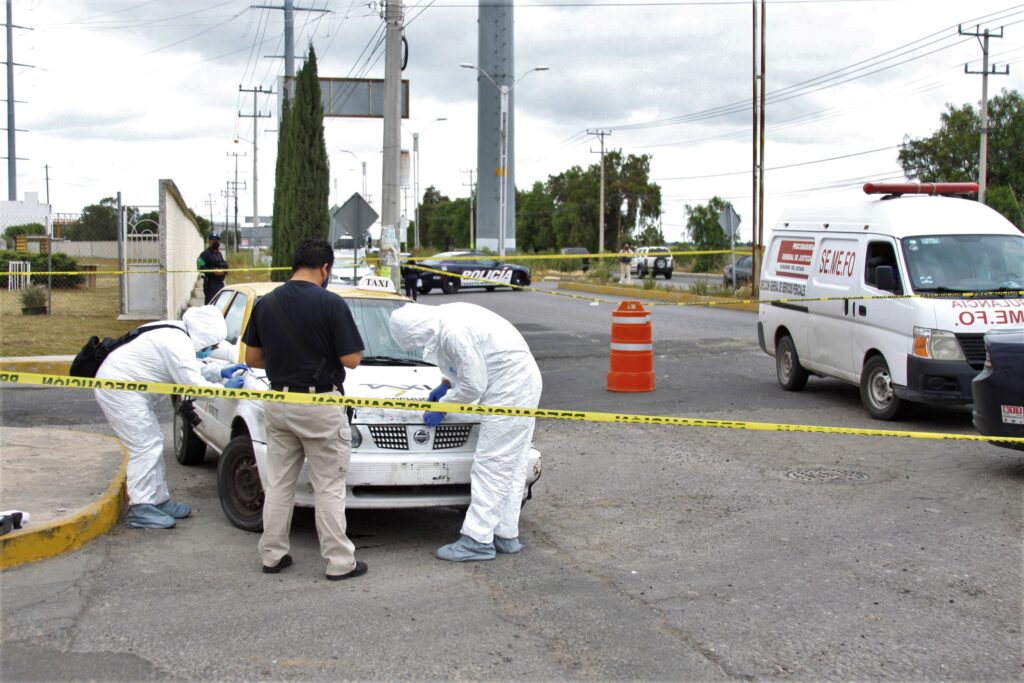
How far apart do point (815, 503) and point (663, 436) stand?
2.82 meters

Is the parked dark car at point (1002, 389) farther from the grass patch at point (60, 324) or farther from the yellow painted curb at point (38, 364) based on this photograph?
the grass patch at point (60, 324)

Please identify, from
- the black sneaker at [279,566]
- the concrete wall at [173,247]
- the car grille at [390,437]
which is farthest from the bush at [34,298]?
the black sneaker at [279,566]

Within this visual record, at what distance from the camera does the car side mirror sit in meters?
10.7

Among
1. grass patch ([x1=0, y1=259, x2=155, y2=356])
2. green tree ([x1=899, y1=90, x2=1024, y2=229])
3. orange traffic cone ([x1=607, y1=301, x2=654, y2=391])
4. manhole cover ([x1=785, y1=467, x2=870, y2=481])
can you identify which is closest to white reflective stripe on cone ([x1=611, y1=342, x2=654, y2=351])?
orange traffic cone ([x1=607, y1=301, x2=654, y2=391])

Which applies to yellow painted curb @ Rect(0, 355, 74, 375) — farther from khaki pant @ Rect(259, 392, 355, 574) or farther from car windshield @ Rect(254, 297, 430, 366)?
khaki pant @ Rect(259, 392, 355, 574)

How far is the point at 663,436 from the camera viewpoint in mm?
10234

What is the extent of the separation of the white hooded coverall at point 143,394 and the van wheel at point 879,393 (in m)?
7.09

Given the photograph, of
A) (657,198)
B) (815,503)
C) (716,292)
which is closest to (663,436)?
(815,503)

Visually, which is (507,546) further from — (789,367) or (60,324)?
(60,324)

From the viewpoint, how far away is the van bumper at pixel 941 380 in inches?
392

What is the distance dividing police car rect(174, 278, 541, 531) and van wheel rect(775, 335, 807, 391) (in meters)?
6.78

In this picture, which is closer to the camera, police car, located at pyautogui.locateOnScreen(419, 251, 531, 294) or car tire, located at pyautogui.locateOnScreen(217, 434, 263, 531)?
car tire, located at pyautogui.locateOnScreen(217, 434, 263, 531)

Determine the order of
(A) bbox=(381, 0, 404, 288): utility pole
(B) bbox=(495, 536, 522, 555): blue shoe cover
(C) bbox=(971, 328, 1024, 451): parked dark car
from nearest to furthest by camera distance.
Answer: (B) bbox=(495, 536, 522, 555): blue shoe cover
(C) bbox=(971, 328, 1024, 451): parked dark car
(A) bbox=(381, 0, 404, 288): utility pole

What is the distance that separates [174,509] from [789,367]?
27.7 ft
